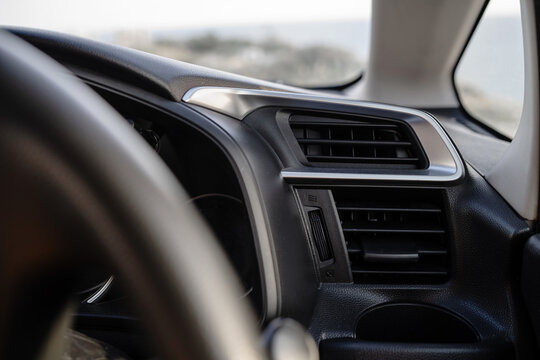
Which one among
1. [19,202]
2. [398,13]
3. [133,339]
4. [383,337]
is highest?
[19,202]

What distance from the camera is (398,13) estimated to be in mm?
2801

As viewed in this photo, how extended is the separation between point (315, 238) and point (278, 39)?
417 inches

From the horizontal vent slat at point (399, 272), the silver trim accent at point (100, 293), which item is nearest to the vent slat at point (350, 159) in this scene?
the horizontal vent slat at point (399, 272)

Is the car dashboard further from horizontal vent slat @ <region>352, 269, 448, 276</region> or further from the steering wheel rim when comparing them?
the steering wheel rim

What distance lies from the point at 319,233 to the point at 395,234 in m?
0.28

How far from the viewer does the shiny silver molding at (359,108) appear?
194 centimetres

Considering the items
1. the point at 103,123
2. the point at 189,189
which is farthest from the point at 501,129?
the point at 103,123

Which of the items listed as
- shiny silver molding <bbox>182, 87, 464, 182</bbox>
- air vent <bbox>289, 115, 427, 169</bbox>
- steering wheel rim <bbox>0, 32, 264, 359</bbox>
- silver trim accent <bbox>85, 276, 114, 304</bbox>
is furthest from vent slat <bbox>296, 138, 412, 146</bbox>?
steering wheel rim <bbox>0, 32, 264, 359</bbox>

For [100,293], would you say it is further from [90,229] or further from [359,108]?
[90,229]

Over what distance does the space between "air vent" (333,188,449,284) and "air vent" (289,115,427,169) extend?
11 cm

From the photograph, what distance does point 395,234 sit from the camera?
211 centimetres

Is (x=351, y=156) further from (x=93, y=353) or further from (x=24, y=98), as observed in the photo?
(x=24, y=98)

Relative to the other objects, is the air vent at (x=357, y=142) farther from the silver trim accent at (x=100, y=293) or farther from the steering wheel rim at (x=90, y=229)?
the steering wheel rim at (x=90, y=229)

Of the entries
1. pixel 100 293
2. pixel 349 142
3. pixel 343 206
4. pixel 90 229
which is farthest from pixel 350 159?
pixel 90 229
